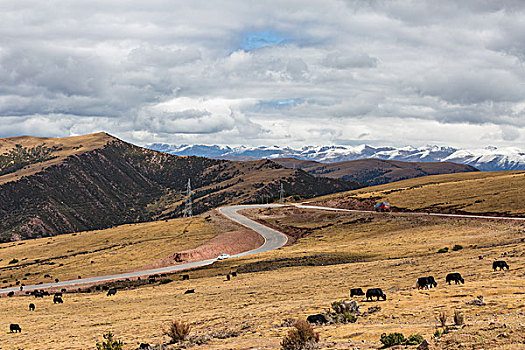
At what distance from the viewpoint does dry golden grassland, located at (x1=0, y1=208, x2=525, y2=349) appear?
18.2 metres

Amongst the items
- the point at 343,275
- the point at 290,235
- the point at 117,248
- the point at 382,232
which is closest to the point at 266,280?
the point at 343,275

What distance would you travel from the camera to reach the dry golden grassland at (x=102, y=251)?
82938 millimetres

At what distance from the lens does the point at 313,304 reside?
88.6 feet

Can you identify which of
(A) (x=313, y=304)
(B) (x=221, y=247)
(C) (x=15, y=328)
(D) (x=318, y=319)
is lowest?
(B) (x=221, y=247)

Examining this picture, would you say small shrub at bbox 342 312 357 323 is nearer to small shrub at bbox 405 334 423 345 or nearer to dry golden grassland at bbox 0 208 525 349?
dry golden grassland at bbox 0 208 525 349

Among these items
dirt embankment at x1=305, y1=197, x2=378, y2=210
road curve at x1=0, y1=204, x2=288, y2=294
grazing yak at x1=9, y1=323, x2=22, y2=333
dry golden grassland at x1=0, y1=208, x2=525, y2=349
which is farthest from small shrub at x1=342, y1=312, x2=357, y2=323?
dirt embankment at x1=305, y1=197, x2=378, y2=210

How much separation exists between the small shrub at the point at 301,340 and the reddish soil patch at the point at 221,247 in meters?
68.7

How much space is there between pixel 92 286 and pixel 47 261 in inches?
1544

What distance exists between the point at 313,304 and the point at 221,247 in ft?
215

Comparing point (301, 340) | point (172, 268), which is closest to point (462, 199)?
point (172, 268)

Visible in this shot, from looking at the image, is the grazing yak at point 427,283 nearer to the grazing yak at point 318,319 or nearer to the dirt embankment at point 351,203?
the grazing yak at point 318,319

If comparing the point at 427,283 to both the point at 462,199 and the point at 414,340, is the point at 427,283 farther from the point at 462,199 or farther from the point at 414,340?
the point at 462,199

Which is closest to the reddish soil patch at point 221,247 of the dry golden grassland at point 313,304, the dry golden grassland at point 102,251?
the dry golden grassland at point 102,251

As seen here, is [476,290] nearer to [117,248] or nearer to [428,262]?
[428,262]
